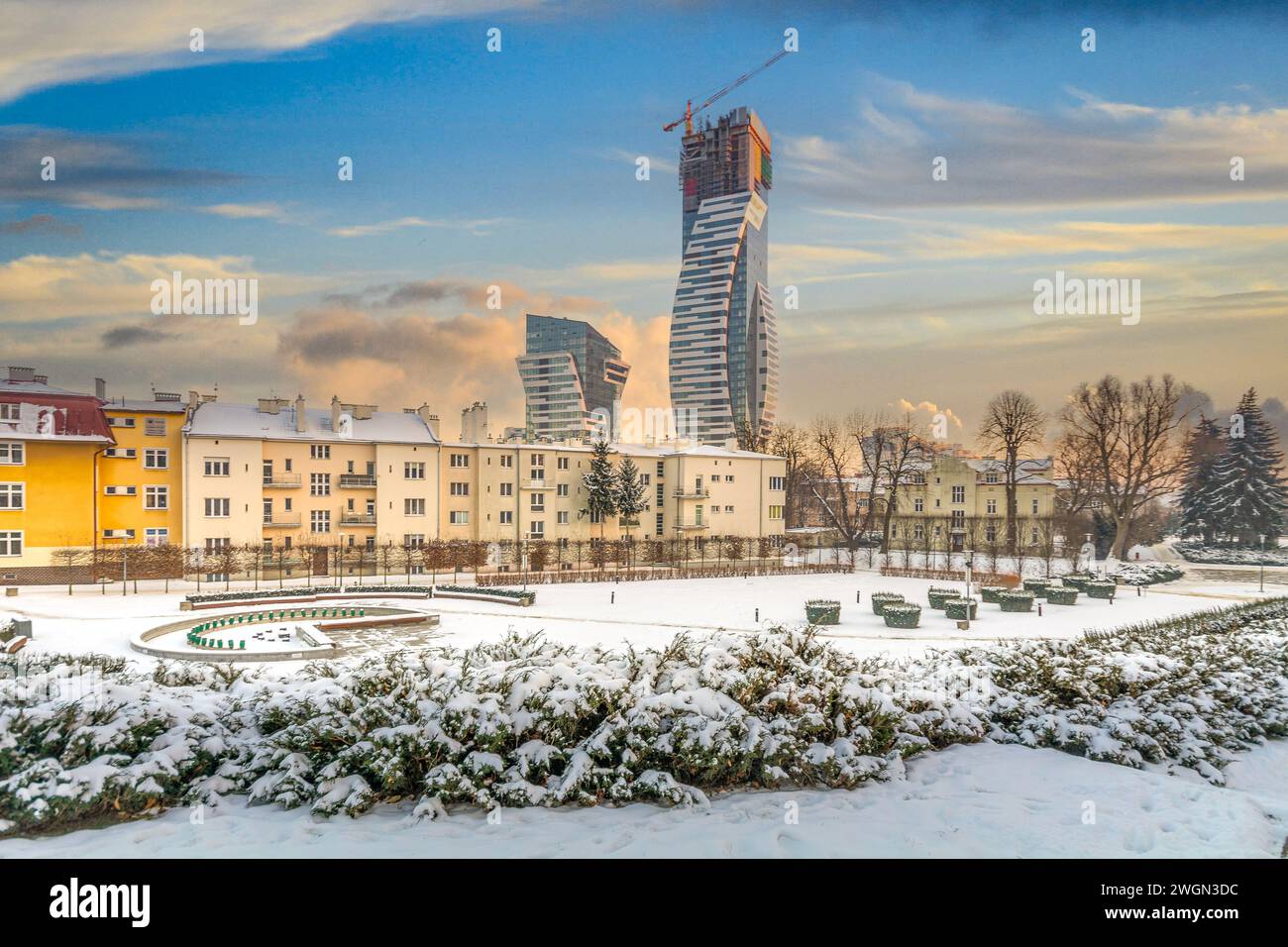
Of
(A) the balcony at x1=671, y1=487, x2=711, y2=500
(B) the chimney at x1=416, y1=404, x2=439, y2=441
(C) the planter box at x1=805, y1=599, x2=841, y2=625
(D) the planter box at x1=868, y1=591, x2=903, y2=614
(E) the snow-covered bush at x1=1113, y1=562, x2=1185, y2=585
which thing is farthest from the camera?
(A) the balcony at x1=671, y1=487, x2=711, y2=500

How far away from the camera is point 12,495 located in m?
30.5

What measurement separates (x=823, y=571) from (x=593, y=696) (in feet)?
120

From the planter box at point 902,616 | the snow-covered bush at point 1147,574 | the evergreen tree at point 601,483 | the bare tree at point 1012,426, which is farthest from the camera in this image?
the evergreen tree at point 601,483

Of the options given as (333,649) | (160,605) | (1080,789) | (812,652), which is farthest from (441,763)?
(160,605)

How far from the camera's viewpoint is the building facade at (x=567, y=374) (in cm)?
9256

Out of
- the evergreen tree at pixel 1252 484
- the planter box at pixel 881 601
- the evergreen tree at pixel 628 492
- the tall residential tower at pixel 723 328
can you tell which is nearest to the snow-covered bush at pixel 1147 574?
the evergreen tree at pixel 1252 484

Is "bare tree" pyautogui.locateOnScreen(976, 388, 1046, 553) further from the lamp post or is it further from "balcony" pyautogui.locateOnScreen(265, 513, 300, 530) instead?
"balcony" pyautogui.locateOnScreen(265, 513, 300, 530)

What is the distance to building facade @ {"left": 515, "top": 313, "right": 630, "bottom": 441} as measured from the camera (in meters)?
92.6

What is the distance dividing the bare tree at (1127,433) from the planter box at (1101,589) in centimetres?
1022

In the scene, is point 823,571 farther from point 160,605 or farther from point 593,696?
point 593,696

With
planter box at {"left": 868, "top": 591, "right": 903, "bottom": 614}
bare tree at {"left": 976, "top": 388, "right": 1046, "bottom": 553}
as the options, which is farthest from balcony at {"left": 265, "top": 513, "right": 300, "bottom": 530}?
bare tree at {"left": 976, "top": 388, "right": 1046, "bottom": 553}

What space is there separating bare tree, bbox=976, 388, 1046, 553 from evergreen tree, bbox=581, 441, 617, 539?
23234 millimetres

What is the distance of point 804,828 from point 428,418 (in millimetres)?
41604

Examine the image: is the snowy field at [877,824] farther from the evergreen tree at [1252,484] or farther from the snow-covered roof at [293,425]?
the evergreen tree at [1252,484]
